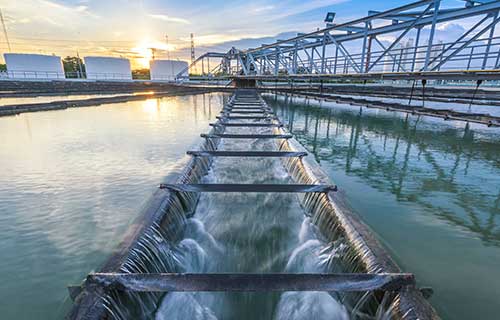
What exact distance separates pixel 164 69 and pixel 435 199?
46855mm

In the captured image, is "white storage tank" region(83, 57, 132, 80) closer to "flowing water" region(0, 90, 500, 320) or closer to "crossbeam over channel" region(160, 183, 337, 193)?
"flowing water" region(0, 90, 500, 320)

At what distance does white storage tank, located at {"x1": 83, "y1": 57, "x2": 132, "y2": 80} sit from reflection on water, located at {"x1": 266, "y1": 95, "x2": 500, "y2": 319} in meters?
37.3

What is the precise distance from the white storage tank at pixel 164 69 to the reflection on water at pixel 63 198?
3949cm

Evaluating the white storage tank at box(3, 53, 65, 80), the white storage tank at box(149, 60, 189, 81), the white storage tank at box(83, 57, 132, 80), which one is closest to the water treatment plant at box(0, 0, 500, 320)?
the white storage tank at box(3, 53, 65, 80)

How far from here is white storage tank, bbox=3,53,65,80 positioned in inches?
1130

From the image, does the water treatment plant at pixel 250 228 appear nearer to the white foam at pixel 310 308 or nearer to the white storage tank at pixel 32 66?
the white foam at pixel 310 308

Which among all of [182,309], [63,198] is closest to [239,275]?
[182,309]

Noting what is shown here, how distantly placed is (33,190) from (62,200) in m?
0.67

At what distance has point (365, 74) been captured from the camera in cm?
803

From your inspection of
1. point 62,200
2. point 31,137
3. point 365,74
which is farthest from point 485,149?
point 31,137

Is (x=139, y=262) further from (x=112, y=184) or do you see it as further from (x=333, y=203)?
(x=112, y=184)

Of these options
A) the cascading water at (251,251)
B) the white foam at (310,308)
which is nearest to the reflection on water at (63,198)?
the cascading water at (251,251)

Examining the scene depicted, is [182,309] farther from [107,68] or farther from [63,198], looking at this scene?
[107,68]

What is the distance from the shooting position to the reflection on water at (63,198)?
212cm
